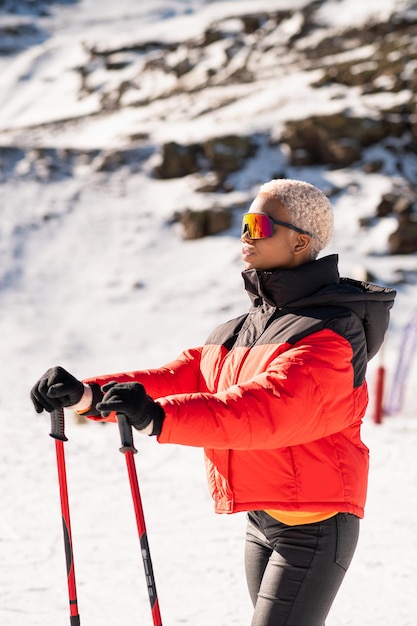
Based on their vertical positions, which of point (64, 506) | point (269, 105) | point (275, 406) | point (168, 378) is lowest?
point (64, 506)

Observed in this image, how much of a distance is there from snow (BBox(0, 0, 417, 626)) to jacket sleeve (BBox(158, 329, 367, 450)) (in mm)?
2426

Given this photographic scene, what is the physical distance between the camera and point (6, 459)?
274 inches

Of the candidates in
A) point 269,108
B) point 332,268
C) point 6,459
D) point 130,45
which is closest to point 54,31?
point 130,45

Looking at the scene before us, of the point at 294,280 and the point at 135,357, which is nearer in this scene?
the point at 294,280

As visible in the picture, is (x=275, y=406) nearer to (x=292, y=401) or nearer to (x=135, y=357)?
(x=292, y=401)

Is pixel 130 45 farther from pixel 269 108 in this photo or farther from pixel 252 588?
pixel 252 588

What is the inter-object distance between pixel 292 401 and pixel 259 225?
0.57 m

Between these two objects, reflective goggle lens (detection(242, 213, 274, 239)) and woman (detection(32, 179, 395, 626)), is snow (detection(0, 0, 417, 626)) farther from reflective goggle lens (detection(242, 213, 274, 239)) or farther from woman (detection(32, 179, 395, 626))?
reflective goggle lens (detection(242, 213, 274, 239))

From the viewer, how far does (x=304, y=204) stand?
209 centimetres

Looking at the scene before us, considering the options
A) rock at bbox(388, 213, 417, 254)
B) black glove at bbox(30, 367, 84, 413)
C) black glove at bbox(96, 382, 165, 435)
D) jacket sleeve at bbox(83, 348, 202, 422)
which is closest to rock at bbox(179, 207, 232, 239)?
rock at bbox(388, 213, 417, 254)

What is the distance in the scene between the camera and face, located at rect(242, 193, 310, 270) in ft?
6.86

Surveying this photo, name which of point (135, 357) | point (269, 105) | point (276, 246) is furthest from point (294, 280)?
point (269, 105)

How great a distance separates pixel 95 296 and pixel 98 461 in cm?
990

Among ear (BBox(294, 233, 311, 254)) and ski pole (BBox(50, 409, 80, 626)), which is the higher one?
ear (BBox(294, 233, 311, 254))
